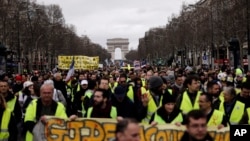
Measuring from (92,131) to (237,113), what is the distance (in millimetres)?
2284

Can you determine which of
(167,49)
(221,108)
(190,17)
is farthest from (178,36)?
(221,108)

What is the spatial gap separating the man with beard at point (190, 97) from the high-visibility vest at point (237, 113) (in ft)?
2.11

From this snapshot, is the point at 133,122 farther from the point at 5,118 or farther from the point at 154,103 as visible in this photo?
the point at 154,103

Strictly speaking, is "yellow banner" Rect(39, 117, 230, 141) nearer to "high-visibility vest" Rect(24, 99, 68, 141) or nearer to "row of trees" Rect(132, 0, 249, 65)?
"high-visibility vest" Rect(24, 99, 68, 141)

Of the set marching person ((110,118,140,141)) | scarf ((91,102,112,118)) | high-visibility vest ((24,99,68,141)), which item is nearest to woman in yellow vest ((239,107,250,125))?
scarf ((91,102,112,118))

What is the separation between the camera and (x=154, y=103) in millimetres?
10570

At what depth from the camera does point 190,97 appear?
1003cm

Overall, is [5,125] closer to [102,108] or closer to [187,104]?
[102,108]

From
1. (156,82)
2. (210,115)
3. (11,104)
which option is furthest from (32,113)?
(156,82)

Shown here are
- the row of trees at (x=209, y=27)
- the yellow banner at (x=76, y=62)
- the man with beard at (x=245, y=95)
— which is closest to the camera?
the man with beard at (x=245, y=95)

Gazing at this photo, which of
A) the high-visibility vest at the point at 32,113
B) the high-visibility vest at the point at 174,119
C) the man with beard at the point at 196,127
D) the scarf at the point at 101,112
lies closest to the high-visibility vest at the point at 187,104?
the high-visibility vest at the point at 174,119

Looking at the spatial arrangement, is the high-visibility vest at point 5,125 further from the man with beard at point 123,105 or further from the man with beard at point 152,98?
the man with beard at point 152,98

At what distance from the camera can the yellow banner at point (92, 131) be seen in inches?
341

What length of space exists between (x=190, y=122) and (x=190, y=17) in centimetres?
6774
